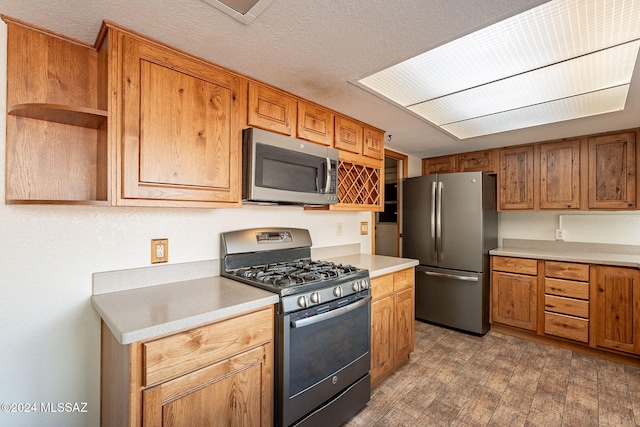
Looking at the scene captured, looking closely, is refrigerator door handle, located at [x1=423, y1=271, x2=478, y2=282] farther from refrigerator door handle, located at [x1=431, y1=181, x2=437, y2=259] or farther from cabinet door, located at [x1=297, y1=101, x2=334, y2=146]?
cabinet door, located at [x1=297, y1=101, x2=334, y2=146]

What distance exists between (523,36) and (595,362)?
9.52ft

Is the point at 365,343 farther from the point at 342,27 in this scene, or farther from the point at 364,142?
the point at 342,27

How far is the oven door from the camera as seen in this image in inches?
57.8

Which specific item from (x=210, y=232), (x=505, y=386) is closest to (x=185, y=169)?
(x=210, y=232)

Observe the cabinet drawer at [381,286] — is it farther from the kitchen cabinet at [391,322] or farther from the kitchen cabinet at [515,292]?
the kitchen cabinet at [515,292]

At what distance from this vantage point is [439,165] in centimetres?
394

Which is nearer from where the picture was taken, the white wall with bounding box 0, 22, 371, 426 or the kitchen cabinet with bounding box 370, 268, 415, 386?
the white wall with bounding box 0, 22, 371, 426

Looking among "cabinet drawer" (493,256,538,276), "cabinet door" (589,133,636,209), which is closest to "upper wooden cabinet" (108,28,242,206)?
"cabinet drawer" (493,256,538,276)

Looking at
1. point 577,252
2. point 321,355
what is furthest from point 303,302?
point 577,252

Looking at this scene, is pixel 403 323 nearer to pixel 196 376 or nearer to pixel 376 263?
pixel 376 263

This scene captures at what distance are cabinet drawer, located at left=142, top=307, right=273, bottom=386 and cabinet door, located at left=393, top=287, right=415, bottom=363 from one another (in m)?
1.29

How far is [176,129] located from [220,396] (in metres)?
1.27

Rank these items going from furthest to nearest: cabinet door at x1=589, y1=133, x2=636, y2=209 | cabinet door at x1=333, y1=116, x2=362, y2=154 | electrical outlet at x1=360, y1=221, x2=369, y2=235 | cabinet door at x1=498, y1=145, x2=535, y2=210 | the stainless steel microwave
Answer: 1. cabinet door at x1=498, y1=145, x2=535, y2=210
2. electrical outlet at x1=360, y1=221, x2=369, y2=235
3. cabinet door at x1=589, y1=133, x2=636, y2=209
4. cabinet door at x1=333, y1=116, x2=362, y2=154
5. the stainless steel microwave

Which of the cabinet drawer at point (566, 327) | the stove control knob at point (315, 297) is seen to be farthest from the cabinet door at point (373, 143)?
the cabinet drawer at point (566, 327)
